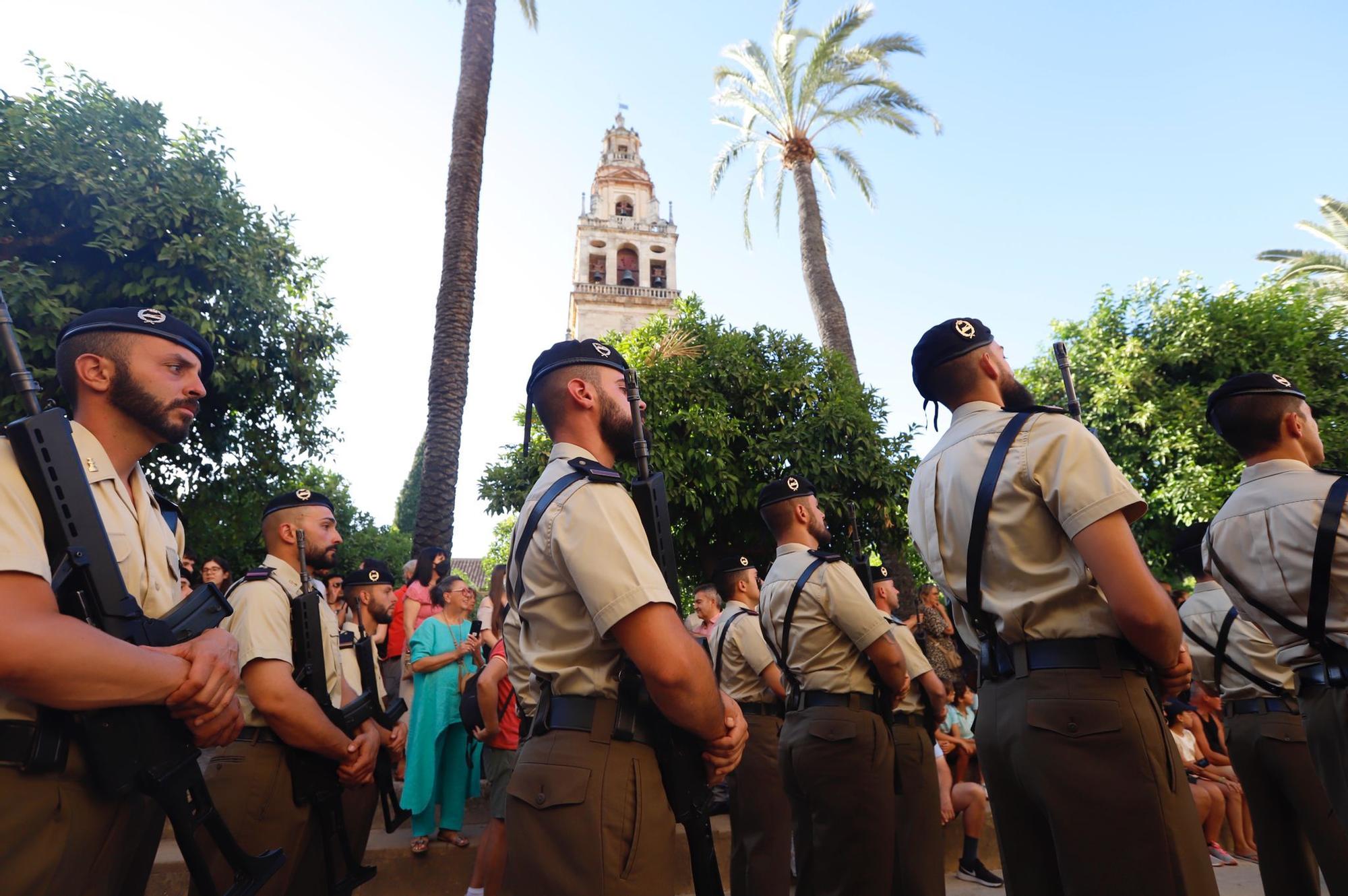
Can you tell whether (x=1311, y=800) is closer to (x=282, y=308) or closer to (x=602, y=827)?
(x=602, y=827)

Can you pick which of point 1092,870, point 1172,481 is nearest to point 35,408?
point 1092,870

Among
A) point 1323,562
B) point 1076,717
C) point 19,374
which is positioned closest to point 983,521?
point 1076,717

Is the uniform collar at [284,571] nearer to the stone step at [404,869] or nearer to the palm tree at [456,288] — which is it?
the stone step at [404,869]

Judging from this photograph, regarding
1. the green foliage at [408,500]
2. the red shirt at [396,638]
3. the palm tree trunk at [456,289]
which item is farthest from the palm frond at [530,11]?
the green foliage at [408,500]

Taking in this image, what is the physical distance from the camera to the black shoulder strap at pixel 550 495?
7.96 feet

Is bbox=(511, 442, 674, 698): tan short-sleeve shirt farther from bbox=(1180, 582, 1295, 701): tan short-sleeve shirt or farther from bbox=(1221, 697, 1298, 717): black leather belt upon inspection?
bbox=(1221, 697, 1298, 717): black leather belt

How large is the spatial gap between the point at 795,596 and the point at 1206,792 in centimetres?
537

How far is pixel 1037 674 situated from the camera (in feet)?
8.60

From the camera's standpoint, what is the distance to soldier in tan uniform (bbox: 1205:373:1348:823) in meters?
3.16

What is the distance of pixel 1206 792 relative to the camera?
7.21m

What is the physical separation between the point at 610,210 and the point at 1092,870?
149ft

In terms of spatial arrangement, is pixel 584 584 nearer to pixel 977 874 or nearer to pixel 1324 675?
pixel 1324 675

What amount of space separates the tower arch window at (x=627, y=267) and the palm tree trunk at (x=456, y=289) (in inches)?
1097

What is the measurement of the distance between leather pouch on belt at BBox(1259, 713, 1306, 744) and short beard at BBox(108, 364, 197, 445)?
16.4 ft
